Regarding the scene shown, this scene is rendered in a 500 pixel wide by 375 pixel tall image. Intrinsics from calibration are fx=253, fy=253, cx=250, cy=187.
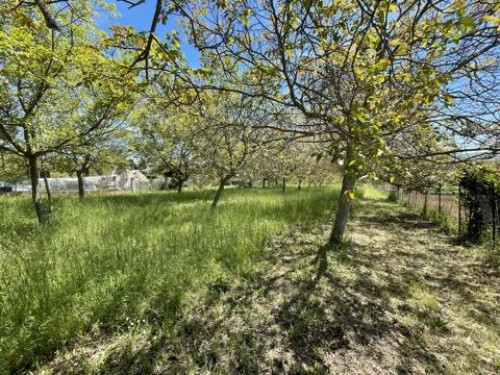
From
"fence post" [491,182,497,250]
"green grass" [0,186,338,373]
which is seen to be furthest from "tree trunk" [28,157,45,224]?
"fence post" [491,182,497,250]

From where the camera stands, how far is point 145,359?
89.0 inches

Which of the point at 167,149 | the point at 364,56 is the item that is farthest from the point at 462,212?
the point at 167,149

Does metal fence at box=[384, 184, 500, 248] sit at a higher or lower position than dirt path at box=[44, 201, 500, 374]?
higher

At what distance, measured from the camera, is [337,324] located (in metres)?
2.83

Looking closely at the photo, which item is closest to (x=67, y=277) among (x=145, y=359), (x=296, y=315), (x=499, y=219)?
(x=145, y=359)

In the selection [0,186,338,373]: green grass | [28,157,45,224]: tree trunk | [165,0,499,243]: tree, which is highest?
[165,0,499,243]: tree

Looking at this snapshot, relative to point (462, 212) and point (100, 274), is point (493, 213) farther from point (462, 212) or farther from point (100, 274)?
point (100, 274)

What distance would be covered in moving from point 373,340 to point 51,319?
3177 mm

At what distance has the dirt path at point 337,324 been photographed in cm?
228

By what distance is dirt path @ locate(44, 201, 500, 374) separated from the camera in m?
2.28

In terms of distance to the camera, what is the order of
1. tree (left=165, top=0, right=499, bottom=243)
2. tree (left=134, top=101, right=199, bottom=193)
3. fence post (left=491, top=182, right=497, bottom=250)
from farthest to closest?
tree (left=134, top=101, right=199, bottom=193)
fence post (left=491, top=182, right=497, bottom=250)
tree (left=165, top=0, right=499, bottom=243)

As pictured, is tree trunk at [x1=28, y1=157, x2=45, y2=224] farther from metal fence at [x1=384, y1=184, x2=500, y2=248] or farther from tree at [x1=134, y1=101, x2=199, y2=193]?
metal fence at [x1=384, y1=184, x2=500, y2=248]

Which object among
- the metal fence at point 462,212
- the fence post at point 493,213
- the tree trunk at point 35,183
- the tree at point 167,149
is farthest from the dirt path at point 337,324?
the tree at point 167,149

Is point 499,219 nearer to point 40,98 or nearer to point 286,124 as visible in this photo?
point 286,124
